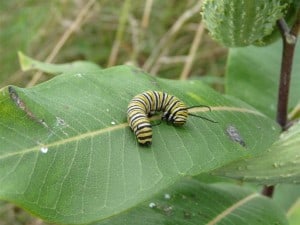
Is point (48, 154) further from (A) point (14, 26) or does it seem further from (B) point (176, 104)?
(A) point (14, 26)

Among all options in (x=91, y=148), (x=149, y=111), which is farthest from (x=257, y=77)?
(x=91, y=148)

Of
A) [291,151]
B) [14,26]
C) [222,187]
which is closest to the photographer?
[291,151]

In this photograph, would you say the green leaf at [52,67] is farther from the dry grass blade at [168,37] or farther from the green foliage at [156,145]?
the dry grass blade at [168,37]

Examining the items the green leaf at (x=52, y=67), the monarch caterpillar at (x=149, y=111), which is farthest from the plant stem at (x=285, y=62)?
the green leaf at (x=52, y=67)

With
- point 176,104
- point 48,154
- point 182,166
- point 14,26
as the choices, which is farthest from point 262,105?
point 14,26

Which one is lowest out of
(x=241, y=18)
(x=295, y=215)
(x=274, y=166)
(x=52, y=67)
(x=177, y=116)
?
(x=295, y=215)

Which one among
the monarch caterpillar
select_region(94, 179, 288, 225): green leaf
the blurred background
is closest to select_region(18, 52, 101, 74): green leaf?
select_region(94, 179, 288, 225): green leaf

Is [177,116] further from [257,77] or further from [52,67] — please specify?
[52,67]
